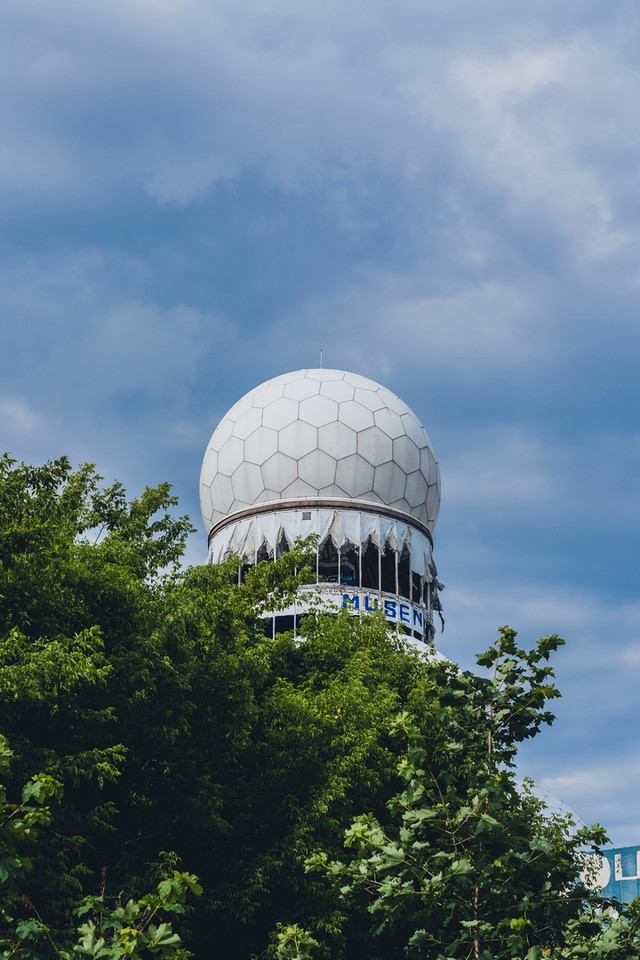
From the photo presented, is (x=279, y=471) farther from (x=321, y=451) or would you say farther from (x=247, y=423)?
(x=247, y=423)

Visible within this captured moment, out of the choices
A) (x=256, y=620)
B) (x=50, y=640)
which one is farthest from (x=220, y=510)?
(x=50, y=640)

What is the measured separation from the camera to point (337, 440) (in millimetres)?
37031

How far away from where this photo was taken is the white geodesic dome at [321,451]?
3703 cm

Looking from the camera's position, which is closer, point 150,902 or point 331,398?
point 150,902

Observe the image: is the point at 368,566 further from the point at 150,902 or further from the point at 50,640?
the point at 150,902

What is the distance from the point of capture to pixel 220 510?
39438 millimetres

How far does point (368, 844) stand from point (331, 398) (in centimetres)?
2841

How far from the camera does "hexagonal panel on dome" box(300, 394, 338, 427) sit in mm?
37219

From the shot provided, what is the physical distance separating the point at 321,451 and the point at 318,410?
149 centimetres

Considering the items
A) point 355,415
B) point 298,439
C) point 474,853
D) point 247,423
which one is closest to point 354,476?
point 355,415

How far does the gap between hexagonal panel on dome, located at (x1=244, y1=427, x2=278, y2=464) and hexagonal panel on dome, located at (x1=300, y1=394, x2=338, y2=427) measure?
122cm

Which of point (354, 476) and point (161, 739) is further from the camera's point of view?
point (354, 476)

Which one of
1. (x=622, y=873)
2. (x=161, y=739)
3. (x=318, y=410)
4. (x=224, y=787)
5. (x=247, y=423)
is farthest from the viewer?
(x=622, y=873)

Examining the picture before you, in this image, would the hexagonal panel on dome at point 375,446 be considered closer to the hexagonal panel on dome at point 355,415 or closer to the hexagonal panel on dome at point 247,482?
the hexagonal panel on dome at point 355,415
